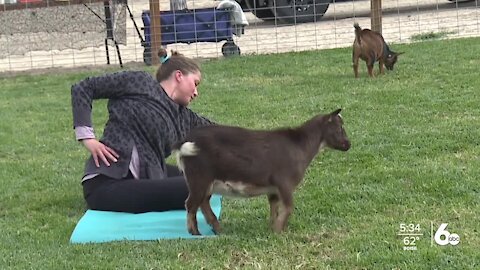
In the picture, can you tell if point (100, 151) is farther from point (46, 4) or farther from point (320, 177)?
point (46, 4)

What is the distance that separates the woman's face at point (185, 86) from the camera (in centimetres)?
514

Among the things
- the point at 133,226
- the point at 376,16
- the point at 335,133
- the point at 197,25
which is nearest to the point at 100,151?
the point at 133,226

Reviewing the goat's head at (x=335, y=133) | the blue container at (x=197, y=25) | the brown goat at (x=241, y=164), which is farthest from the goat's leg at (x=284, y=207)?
the blue container at (x=197, y=25)

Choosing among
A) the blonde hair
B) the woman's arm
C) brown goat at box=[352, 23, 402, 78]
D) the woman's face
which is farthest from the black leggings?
brown goat at box=[352, 23, 402, 78]

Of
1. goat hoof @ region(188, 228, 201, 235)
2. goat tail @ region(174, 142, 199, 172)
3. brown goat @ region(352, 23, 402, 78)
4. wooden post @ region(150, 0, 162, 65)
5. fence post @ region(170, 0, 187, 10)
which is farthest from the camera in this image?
fence post @ region(170, 0, 187, 10)

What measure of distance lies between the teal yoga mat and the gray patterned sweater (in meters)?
0.27

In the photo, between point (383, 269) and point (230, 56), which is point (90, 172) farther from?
point (230, 56)

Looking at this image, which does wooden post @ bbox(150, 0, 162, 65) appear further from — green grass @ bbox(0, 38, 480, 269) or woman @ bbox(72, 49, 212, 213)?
woman @ bbox(72, 49, 212, 213)

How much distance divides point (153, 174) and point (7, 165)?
2.05 metres

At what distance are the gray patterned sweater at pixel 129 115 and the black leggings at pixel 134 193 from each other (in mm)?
65

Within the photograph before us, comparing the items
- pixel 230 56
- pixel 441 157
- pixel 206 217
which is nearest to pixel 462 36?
pixel 230 56

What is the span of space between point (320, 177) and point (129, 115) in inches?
56.5

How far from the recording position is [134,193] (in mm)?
5070

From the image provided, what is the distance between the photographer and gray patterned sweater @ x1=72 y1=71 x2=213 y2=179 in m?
5.08
